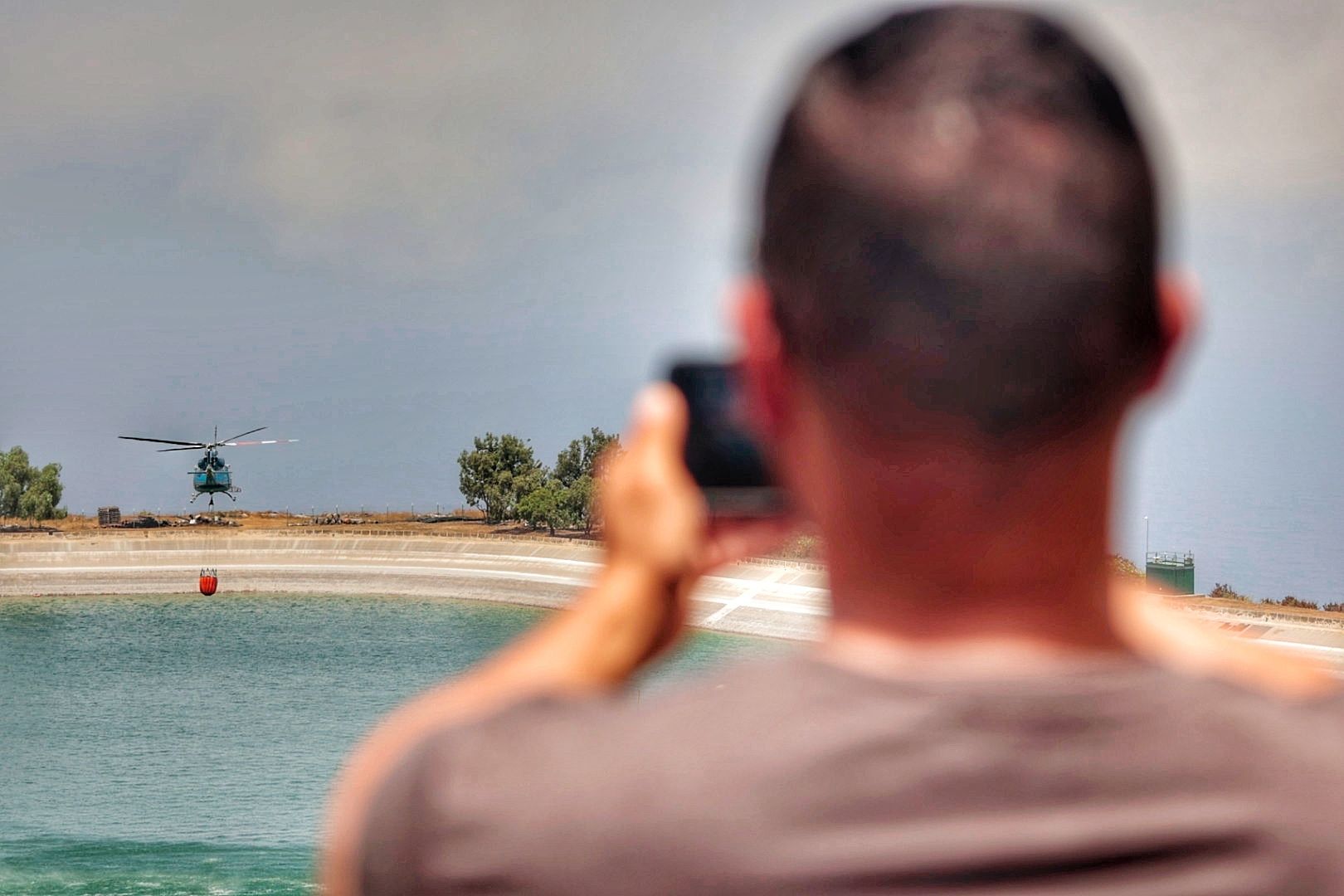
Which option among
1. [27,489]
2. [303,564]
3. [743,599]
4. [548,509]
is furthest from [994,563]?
[27,489]

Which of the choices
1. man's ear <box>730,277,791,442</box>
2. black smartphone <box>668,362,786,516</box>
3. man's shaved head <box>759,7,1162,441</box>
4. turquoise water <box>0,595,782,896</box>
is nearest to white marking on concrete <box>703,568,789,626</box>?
A: turquoise water <box>0,595,782,896</box>

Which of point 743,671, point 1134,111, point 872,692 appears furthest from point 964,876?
point 1134,111

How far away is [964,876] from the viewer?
150 cm

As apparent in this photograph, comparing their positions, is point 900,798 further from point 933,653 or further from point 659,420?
point 659,420

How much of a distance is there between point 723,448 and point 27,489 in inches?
6089

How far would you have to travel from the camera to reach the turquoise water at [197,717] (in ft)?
152

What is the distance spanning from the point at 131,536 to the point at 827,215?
12660 centimetres

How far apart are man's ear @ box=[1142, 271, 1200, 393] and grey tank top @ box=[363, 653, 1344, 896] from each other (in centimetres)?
43

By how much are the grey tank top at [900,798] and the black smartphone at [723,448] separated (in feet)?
2.10

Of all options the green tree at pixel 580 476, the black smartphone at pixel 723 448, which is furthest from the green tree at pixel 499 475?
the black smartphone at pixel 723 448

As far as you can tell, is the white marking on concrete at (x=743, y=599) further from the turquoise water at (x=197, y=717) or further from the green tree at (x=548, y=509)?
the green tree at (x=548, y=509)

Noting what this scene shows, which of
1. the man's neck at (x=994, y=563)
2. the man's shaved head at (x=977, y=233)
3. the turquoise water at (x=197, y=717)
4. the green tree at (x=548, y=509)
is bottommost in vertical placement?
the turquoise water at (x=197, y=717)

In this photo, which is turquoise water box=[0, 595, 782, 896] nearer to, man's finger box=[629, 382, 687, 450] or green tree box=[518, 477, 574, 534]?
green tree box=[518, 477, 574, 534]

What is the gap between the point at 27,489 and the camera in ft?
455
